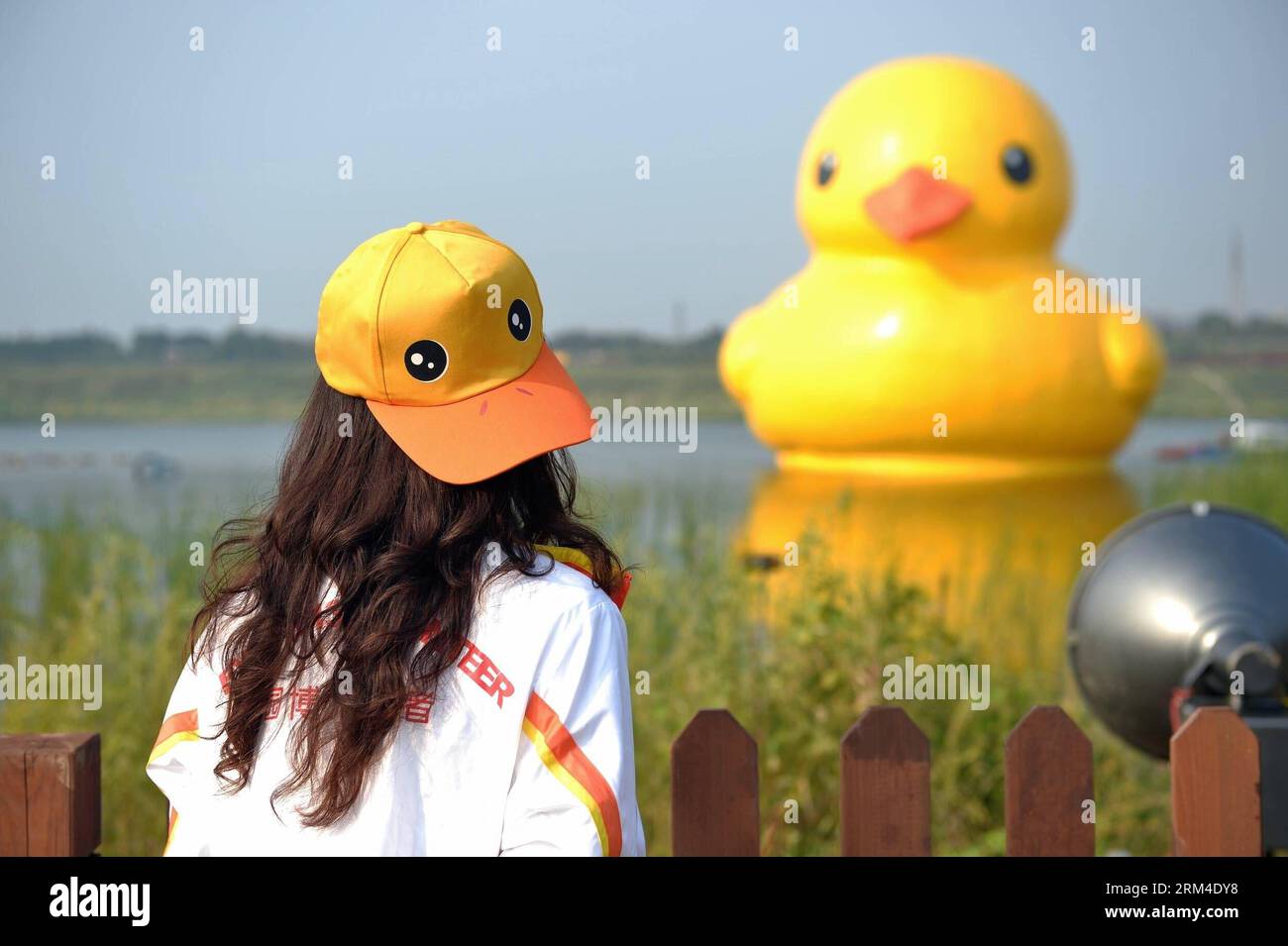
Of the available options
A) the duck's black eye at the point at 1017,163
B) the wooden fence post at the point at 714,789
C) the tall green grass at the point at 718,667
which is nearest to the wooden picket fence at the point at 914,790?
the wooden fence post at the point at 714,789

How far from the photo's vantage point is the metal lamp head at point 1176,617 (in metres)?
2.04

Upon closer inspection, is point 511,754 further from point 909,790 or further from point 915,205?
point 915,205

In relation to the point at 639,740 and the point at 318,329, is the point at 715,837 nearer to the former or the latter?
the point at 318,329

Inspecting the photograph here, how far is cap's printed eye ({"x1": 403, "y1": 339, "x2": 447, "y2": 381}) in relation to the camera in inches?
45.6

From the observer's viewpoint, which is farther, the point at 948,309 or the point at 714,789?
the point at 948,309

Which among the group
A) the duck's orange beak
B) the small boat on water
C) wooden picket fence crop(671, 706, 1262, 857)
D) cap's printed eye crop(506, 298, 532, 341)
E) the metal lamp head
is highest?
the duck's orange beak

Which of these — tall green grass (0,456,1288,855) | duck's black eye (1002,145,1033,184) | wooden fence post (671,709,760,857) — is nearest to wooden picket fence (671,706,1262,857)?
wooden fence post (671,709,760,857)

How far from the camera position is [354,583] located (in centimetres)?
114

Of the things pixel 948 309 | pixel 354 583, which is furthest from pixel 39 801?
pixel 948 309

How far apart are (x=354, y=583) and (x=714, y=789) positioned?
2.04 ft

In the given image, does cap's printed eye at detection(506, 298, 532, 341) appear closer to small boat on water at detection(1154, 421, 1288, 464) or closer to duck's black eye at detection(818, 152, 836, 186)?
duck's black eye at detection(818, 152, 836, 186)

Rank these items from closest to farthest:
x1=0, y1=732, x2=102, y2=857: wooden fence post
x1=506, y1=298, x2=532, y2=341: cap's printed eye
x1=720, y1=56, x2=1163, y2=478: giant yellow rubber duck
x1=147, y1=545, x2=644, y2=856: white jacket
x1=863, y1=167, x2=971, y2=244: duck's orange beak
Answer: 1. x1=147, y1=545, x2=644, y2=856: white jacket
2. x1=506, y1=298, x2=532, y2=341: cap's printed eye
3. x1=0, y1=732, x2=102, y2=857: wooden fence post
4. x1=863, y1=167, x2=971, y2=244: duck's orange beak
5. x1=720, y1=56, x2=1163, y2=478: giant yellow rubber duck
